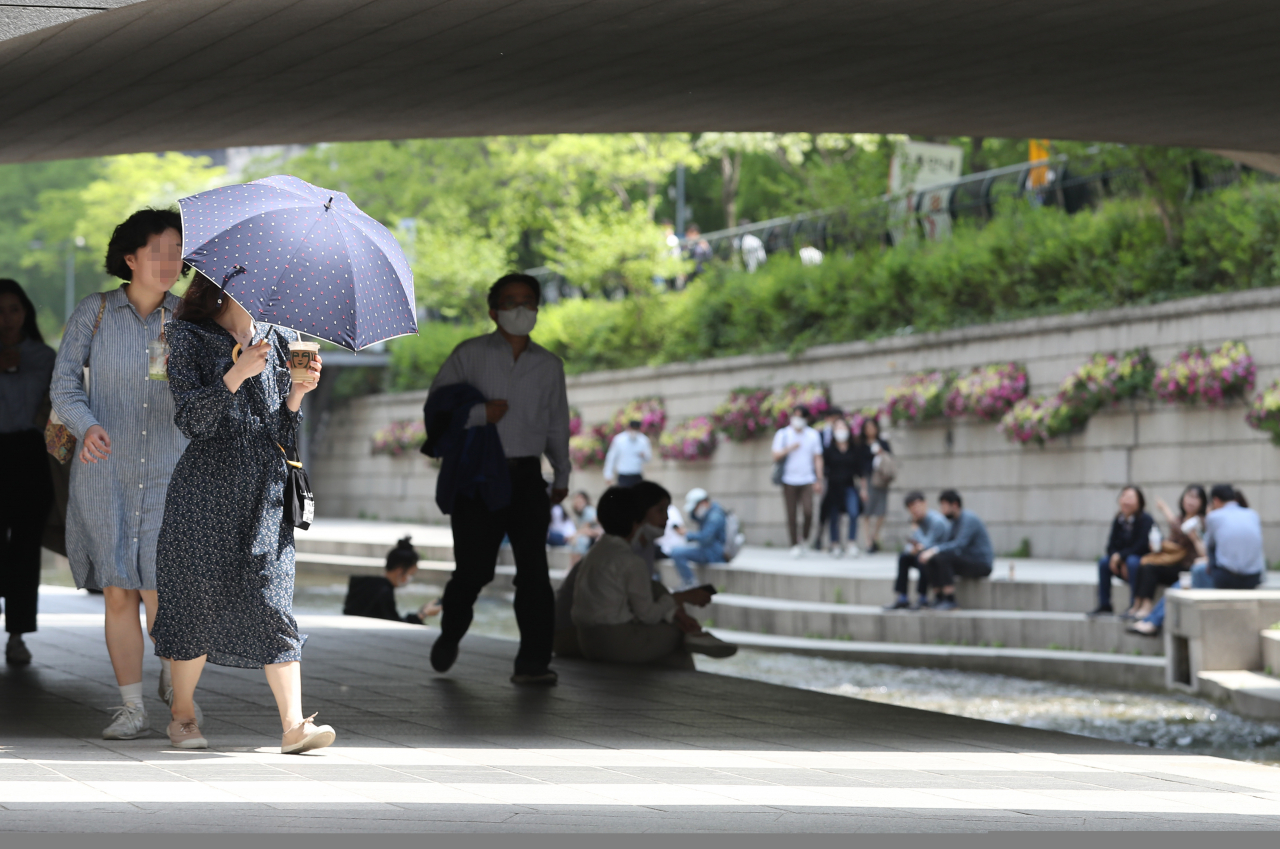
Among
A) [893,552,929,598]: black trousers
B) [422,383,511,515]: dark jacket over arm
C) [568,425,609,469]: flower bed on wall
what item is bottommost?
[893,552,929,598]: black trousers

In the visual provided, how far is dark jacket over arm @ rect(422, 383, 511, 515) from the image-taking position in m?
8.09

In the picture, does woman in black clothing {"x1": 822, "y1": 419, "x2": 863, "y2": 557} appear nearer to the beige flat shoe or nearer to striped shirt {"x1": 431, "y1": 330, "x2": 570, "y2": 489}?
striped shirt {"x1": 431, "y1": 330, "x2": 570, "y2": 489}

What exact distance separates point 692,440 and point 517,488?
19.1 meters

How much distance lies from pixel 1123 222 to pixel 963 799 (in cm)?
1628

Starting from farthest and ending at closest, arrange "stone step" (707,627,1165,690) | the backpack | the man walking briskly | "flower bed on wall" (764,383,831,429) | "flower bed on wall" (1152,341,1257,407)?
the man walking briskly < "flower bed on wall" (764,383,831,429) < the backpack < "flower bed on wall" (1152,341,1257,407) < "stone step" (707,627,1165,690)

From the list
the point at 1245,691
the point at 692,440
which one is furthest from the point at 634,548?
the point at 692,440

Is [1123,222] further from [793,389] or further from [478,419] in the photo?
[478,419]

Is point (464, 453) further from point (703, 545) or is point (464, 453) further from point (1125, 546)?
point (703, 545)

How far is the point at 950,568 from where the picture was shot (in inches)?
626

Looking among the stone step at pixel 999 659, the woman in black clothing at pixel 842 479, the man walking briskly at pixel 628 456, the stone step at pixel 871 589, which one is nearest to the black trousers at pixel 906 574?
the stone step at pixel 871 589

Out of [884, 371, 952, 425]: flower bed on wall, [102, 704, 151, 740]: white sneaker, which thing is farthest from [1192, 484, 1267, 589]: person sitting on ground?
[102, 704, 151, 740]: white sneaker

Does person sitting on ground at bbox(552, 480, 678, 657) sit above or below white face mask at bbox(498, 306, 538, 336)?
below

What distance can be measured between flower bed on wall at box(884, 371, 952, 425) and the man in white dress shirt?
14.3 m

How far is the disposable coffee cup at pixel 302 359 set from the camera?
543 centimetres
